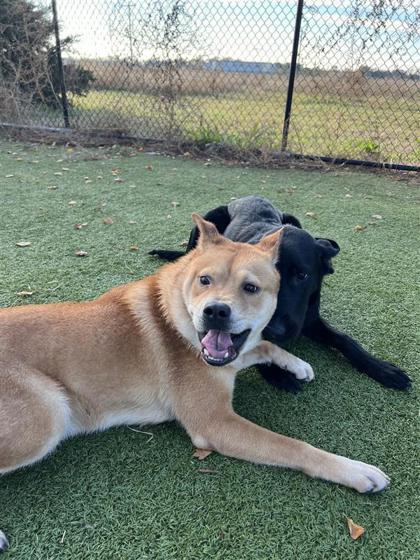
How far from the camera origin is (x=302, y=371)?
2492 millimetres

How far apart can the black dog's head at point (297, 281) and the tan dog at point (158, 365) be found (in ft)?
0.74

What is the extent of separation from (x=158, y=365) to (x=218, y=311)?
46cm

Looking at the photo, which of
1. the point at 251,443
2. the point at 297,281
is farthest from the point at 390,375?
the point at 251,443

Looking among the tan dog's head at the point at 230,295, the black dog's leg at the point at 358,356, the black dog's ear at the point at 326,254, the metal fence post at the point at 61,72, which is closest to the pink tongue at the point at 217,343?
the tan dog's head at the point at 230,295

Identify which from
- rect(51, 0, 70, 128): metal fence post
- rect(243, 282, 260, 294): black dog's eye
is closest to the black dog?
rect(243, 282, 260, 294): black dog's eye

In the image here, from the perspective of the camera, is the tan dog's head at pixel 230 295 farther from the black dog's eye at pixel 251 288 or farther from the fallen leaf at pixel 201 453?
the fallen leaf at pixel 201 453

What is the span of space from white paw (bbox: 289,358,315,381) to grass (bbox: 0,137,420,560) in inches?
2.4

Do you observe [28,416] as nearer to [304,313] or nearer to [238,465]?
[238,465]

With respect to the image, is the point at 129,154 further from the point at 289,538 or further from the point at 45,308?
the point at 289,538

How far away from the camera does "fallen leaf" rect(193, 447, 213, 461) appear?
2036 mm

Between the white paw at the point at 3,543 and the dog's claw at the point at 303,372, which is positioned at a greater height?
the dog's claw at the point at 303,372

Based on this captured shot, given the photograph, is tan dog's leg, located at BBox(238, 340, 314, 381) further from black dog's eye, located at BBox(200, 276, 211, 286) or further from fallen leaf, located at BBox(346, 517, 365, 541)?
fallen leaf, located at BBox(346, 517, 365, 541)

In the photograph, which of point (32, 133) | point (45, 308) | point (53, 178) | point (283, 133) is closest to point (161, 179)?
point (53, 178)

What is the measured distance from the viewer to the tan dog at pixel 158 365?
1885 mm
